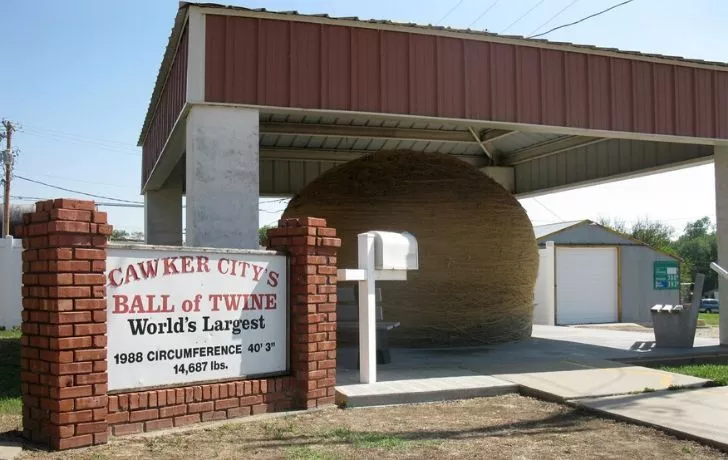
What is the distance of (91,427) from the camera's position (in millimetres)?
5828

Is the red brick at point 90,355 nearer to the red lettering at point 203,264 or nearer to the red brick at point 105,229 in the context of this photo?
the red brick at point 105,229

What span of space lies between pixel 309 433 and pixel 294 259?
72.8 inches

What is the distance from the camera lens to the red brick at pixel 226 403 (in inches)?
268

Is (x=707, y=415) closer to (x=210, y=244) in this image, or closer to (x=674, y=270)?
(x=210, y=244)

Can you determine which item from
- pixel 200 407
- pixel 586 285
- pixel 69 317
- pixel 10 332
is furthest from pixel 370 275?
pixel 586 285

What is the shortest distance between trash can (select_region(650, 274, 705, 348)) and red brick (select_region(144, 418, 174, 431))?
34.0 feet

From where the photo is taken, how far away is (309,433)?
655 cm

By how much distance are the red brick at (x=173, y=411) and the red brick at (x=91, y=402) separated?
1.96 feet

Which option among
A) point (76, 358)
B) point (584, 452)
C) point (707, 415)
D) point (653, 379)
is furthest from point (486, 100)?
point (76, 358)

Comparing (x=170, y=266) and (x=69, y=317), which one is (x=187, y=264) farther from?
(x=69, y=317)

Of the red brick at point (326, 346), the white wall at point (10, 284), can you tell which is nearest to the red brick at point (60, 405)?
the red brick at point (326, 346)

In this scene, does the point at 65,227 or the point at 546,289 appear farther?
the point at 546,289

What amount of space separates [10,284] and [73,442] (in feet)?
48.4

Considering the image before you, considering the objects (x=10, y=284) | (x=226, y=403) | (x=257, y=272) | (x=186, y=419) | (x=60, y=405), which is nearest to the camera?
(x=60, y=405)
